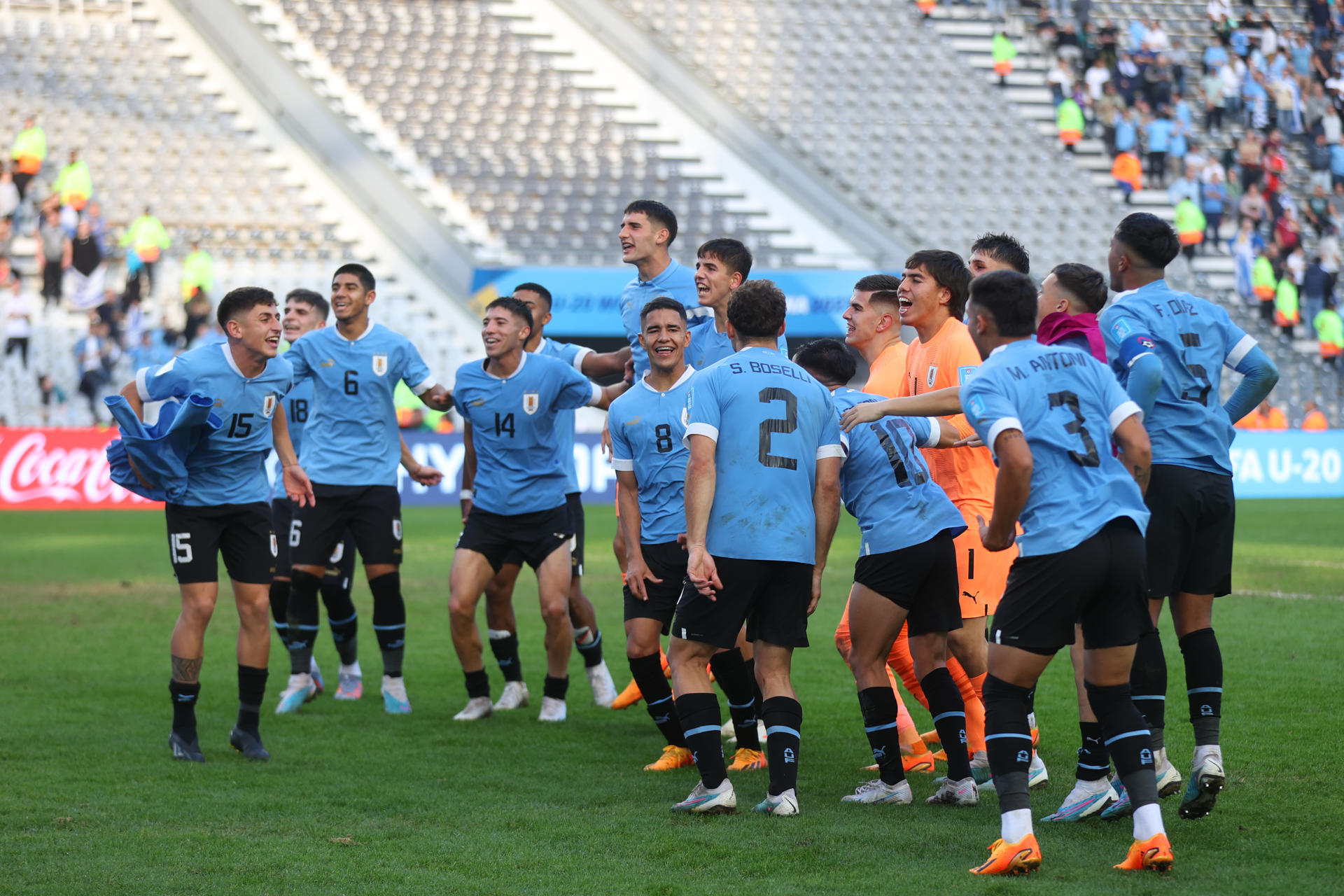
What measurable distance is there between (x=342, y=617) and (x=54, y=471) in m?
14.4

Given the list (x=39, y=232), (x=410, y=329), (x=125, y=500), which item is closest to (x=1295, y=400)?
(x=410, y=329)

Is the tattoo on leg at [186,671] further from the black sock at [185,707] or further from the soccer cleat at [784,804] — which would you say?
the soccer cleat at [784,804]

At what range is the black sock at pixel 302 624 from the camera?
8.78m

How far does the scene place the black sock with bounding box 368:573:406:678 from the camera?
8.63 metres

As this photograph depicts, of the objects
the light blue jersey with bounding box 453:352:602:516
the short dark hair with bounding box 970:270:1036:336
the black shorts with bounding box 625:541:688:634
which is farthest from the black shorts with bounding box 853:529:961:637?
the light blue jersey with bounding box 453:352:602:516

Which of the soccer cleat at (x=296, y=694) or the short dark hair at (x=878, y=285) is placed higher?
the short dark hair at (x=878, y=285)

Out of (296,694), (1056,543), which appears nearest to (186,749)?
(296,694)

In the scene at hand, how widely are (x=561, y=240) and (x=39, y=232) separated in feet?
31.8

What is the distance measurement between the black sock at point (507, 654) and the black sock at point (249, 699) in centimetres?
173

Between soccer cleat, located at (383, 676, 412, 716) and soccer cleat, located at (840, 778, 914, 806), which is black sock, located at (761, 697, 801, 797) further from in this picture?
soccer cleat, located at (383, 676, 412, 716)

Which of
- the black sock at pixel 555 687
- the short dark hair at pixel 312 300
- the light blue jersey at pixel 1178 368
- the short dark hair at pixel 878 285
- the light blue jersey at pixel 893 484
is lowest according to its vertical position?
the black sock at pixel 555 687

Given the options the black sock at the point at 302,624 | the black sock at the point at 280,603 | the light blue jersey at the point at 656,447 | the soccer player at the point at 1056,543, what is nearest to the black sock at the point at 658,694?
the light blue jersey at the point at 656,447

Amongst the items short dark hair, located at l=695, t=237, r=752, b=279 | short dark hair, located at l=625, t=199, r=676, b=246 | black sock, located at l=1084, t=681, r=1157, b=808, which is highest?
short dark hair, located at l=625, t=199, r=676, b=246

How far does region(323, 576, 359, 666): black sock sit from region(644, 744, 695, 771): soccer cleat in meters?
2.70
